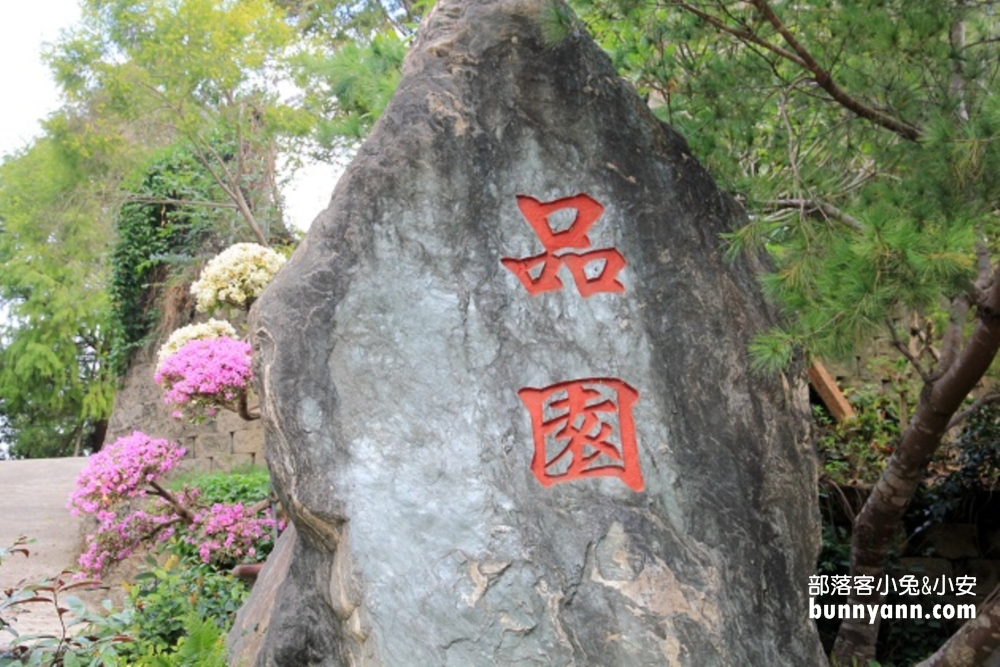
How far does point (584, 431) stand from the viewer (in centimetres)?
300

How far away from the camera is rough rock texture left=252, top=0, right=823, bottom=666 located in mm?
2809

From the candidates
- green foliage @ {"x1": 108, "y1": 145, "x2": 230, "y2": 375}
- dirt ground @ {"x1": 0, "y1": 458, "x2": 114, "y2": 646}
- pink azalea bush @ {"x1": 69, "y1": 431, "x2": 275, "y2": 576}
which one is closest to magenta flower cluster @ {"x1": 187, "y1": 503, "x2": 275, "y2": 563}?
pink azalea bush @ {"x1": 69, "y1": 431, "x2": 275, "y2": 576}

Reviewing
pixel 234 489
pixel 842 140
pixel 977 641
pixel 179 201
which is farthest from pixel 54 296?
pixel 977 641

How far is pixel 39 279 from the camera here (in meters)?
14.2

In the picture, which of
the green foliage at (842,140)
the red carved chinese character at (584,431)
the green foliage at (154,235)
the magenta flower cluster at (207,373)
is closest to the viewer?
the green foliage at (842,140)

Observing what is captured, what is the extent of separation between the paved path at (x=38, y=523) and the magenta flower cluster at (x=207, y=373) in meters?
1.38

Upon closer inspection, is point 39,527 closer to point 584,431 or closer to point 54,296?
point 54,296

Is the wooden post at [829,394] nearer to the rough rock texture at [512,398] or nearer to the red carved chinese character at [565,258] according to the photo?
the rough rock texture at [512,398]

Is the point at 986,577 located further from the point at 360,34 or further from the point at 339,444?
the point at 360,34

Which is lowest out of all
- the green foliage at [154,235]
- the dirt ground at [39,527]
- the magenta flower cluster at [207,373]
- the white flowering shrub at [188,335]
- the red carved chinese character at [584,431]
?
the dirt ground at [39,527]

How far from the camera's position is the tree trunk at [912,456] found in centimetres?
373

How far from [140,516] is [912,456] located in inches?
160

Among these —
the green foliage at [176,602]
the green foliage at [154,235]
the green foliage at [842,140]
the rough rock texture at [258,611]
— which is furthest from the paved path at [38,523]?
the green foliage at [842,140]

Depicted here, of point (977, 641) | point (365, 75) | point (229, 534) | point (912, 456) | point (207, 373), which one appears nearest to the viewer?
point (977, 641)
